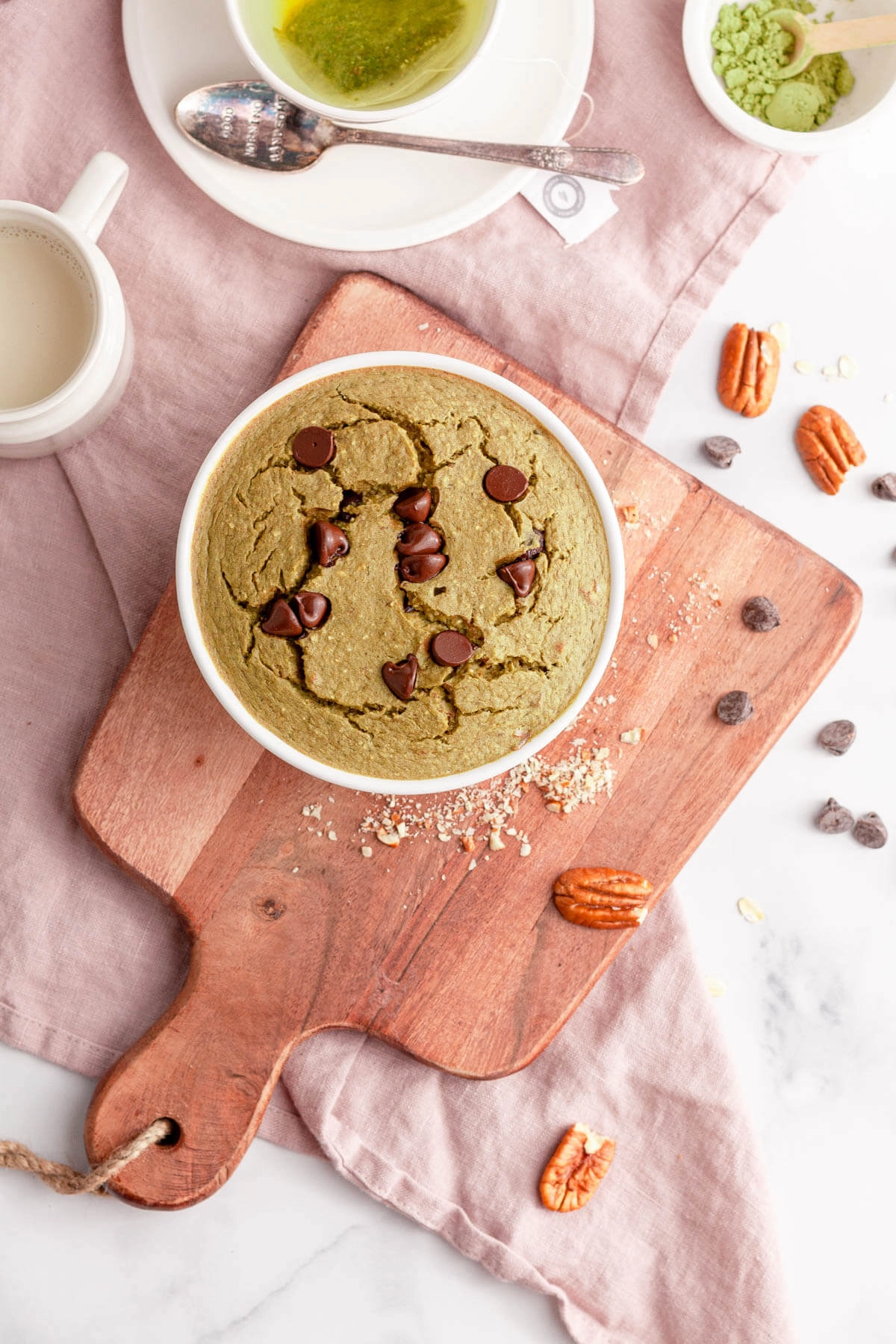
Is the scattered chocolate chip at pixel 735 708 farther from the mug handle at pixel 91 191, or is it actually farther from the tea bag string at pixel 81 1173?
the mug handle at pixel 91 191

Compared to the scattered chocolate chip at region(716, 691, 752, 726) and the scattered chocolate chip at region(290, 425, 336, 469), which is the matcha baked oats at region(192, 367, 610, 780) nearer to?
the scattered chocolate chip at region(290, 425, 336, 469)

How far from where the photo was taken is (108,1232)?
2.32 m

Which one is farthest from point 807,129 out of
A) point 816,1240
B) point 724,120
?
point 816,1240

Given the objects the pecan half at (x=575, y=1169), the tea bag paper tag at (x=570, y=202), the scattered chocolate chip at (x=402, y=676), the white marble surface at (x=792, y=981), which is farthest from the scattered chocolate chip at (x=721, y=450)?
the pecan half at (x=575, y=1169)

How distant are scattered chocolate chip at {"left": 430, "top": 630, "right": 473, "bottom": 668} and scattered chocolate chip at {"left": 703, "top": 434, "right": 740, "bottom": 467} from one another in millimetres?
973

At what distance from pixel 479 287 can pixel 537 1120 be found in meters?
1.85

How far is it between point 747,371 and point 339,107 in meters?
1.07

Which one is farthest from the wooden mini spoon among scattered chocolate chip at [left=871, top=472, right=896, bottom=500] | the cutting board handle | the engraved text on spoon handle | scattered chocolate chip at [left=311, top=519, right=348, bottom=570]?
the cutting board handle

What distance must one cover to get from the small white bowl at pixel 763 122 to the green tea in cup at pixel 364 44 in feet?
1.65

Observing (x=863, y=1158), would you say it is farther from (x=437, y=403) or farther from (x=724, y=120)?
(x=724, y=120)

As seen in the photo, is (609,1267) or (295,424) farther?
(609,1267)

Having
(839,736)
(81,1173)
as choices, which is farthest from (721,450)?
(81,1173)

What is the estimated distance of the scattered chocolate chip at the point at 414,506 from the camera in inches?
67.6

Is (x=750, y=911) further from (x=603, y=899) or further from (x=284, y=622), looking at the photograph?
(x=284, y=622)
